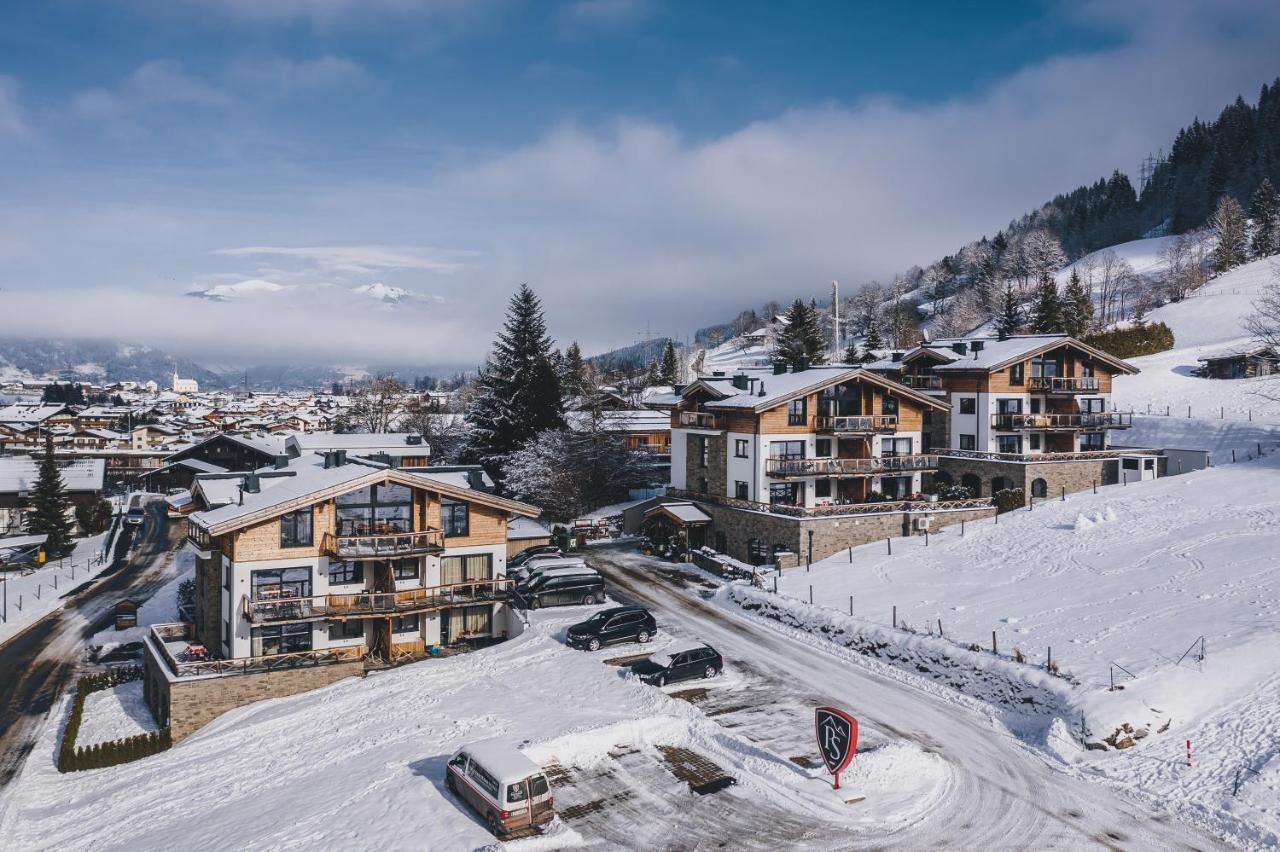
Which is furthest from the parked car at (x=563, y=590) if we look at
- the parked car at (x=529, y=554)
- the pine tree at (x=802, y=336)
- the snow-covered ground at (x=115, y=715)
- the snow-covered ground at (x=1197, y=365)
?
the pine tree at (x=802, y=336)

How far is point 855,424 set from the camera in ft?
171

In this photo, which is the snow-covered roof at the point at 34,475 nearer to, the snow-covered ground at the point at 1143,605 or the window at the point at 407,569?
the window at the point at 407,569

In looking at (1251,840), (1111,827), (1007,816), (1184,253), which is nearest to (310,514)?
(1007,816)

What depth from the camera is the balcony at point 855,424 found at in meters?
51.7

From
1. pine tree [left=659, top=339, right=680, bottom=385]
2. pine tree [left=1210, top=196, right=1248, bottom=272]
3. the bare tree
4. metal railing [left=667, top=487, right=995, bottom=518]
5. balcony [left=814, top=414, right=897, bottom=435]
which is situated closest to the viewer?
metal railing [left=667, top=487, right=995, bottom=518]

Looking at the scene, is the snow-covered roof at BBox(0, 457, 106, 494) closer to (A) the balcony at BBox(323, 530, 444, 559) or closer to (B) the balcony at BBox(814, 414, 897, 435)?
(A) the balcony at BBox(323, 530, 444, 559)

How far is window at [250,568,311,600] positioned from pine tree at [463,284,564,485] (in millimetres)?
30465

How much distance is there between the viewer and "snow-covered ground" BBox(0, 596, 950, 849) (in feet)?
71.5

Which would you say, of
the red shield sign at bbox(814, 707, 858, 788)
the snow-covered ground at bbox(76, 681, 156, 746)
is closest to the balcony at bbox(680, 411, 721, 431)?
the red shield sign at bbox(814, 707, 858, 788)

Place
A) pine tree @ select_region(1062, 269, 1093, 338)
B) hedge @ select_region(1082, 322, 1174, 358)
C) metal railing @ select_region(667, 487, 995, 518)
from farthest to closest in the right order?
pine tree @ select_region(1062, 269, 1093, 338)
hedge @ select_region(1082, 322, 1174, 358)
metal railing @ select_region(667, 487, 995, 518)

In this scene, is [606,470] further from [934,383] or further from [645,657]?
[645,657]

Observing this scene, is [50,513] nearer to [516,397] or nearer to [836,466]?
[516,397]

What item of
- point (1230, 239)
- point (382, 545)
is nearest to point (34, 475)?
point (382, 545)

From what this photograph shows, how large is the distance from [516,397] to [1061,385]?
39.8 meters
